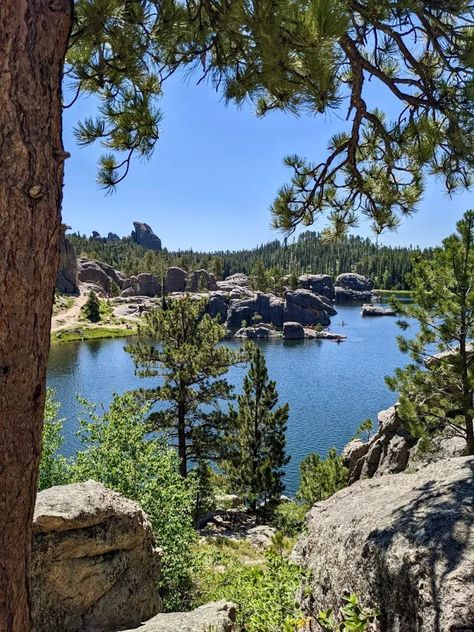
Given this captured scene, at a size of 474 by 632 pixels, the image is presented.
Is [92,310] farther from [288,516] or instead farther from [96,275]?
[288,516]

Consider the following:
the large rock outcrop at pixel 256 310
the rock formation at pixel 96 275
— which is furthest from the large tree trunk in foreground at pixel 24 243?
the rock formation at pixel 96 275

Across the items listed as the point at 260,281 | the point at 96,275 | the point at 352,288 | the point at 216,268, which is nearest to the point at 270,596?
the point at 260,281

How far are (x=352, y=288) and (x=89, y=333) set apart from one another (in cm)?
7902

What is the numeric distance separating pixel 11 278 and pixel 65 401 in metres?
39.0

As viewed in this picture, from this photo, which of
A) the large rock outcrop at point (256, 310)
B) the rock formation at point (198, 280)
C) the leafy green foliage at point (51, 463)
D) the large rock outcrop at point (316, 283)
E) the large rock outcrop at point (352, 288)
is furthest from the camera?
the large rock outcrop at point (352, 288)

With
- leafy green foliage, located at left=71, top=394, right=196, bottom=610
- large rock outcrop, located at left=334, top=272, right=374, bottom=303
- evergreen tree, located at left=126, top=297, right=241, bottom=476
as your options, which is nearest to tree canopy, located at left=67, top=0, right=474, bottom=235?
leafy green foliage, located at left=71, top=394, right=196, bottom=610

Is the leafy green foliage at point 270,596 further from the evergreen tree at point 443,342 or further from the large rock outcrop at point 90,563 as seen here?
the evergreen tree at point 443,342

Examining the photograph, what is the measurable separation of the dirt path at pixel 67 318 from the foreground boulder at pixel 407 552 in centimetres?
7030

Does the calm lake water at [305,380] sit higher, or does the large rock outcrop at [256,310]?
the large rock outcrop at [256,310]

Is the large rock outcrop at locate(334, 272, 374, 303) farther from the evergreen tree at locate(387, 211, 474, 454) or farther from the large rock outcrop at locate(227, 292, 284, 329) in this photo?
the evergreen tree at locate(387, 211, 474, 454)

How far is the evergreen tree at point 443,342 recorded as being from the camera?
814cm

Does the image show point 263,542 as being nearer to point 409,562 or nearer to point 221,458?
point 221,458

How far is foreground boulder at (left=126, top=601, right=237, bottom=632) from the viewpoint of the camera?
5062 mm

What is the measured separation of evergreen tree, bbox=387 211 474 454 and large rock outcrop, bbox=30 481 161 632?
17.6 ft
